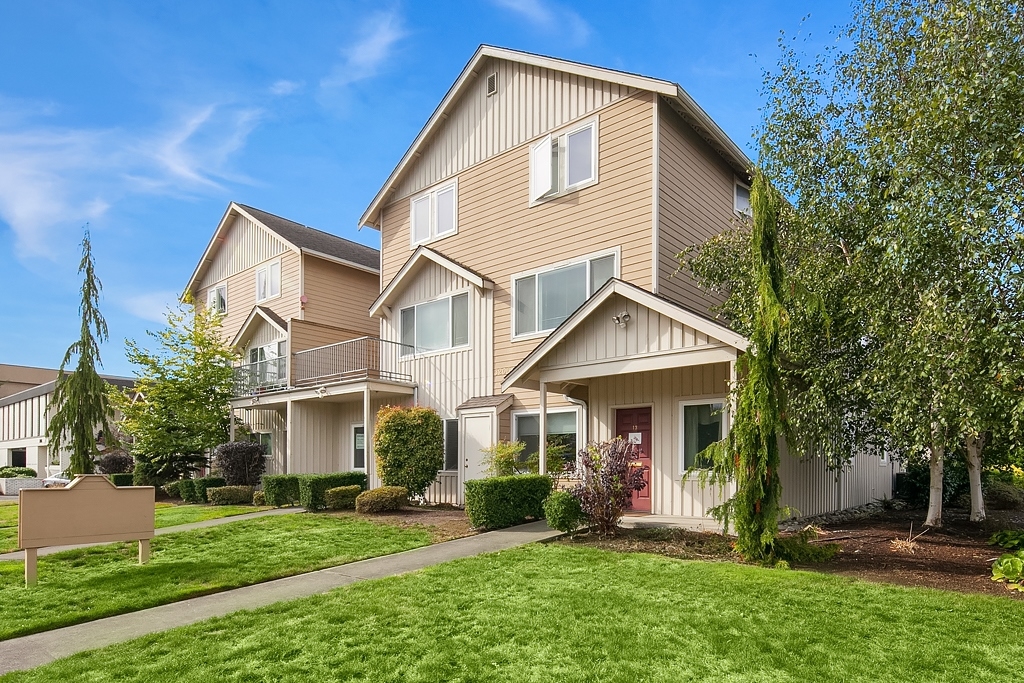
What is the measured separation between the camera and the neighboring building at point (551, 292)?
13.0m

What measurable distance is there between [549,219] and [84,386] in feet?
41.9

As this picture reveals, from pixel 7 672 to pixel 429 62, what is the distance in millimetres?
17097

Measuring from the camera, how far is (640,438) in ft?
45.8

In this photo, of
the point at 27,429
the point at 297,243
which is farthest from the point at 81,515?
the point at 27,429

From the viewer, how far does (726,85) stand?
14.5 metres

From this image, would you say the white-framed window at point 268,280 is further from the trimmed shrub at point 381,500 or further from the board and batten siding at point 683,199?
the board and batten siding at point 683,199

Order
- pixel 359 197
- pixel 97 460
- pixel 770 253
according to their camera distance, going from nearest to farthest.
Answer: pixel 770 253 → pixel 359 197 → pixel 97 460

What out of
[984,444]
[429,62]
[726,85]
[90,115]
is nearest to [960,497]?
[984,444]

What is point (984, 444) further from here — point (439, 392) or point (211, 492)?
point (211, 492)

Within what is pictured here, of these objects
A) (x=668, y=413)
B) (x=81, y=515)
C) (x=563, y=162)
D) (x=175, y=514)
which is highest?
(x=563, y=162)

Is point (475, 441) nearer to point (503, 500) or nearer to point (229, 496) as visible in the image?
point (503, 500)

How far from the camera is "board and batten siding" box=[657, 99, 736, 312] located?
14.5 metres

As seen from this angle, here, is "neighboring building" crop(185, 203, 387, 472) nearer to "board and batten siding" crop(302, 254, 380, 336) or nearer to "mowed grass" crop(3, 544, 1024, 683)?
"board and batten siding" crop(302, 254, 380, 336)

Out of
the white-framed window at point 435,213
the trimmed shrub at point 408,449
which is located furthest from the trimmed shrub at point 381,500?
the white-framed window at point 435,213
